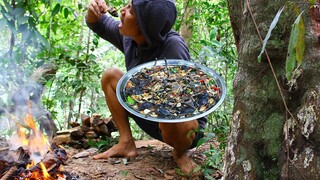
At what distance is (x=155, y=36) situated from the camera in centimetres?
270

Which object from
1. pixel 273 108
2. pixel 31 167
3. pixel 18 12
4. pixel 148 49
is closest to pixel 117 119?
pixel 148 49

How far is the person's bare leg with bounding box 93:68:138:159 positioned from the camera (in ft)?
9.52

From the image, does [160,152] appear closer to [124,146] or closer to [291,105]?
[124,146]

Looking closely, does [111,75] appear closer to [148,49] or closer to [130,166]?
[148,49]

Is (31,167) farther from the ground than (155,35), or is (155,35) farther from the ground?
(155,35)

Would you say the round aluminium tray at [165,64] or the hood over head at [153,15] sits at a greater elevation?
the hood over head at [153,15]

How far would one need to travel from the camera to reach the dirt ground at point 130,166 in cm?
255

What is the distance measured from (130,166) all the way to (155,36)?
3.11ft

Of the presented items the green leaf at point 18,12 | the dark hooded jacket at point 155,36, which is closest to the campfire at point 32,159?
the green leaf at point 18,12

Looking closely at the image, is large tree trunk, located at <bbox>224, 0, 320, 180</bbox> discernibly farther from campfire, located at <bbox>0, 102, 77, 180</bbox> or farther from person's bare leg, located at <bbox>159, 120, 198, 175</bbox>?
campfire, located at <bbox>0, 102, 77, 180</bbox>

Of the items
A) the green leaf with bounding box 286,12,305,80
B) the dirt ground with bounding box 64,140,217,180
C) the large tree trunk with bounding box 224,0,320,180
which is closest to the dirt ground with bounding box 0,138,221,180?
the dirt ground with bounding box 64,140,217,180

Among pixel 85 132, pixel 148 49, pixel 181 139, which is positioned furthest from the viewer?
pixel 85 132

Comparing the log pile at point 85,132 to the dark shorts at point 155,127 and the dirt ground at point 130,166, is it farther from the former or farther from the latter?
the dark shorts at point 155,127

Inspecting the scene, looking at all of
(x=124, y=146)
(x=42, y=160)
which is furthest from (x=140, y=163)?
(x=42, y=160)
